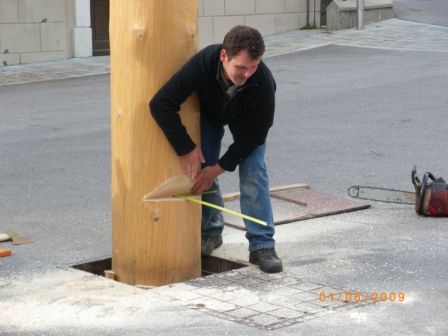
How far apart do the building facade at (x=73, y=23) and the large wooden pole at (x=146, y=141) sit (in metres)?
11.1

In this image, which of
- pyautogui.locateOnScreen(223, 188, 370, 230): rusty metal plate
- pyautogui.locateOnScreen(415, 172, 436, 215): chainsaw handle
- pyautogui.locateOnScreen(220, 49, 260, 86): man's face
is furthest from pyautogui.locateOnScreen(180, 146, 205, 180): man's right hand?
pyautogui.locateOnScreen(415, 172, 436, 215): chainsaw handle

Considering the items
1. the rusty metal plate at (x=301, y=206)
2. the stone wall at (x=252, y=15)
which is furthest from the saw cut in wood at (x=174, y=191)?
the stone wall at (x=252, y=15)

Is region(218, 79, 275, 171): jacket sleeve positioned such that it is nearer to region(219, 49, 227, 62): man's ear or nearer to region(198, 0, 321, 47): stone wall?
region(219, 49, 227, 62): man's ear

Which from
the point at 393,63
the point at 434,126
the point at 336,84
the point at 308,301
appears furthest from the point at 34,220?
the point at 393,63

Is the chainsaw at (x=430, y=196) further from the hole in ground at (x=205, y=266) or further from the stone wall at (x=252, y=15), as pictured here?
the stone wall at (x=252, y=15)

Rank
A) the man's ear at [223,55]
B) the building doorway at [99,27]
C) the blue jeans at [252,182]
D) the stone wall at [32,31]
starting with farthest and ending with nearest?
the building doorway at [99,27] → the stone wall at [32,31] → the blue jeans at [252,182] → the man's ear at [223,55]

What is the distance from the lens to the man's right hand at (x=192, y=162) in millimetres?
5605

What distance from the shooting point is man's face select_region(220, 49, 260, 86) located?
5266 millimetres

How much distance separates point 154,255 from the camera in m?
5.64

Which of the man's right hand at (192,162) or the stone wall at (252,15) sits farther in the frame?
the stone wall at (252,15)

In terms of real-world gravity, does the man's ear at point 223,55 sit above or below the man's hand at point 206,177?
above

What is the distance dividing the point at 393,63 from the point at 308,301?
35.0ft

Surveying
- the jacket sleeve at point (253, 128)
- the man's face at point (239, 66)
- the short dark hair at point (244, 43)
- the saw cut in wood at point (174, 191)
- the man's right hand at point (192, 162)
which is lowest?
the saw cut in wood at point (174, 191)

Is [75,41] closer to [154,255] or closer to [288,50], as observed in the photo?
[288,50]
